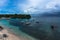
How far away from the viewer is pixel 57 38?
12070mm

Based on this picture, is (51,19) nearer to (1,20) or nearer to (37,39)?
(1,20)

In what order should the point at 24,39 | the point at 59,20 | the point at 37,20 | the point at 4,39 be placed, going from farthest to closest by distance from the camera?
the point at 37,20 < the point at 59,20 < the point at 24,39 < the point at 4,39

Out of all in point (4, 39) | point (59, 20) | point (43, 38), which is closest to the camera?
point (4, 39)

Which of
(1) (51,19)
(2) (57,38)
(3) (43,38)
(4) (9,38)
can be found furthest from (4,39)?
(1) (51,19)

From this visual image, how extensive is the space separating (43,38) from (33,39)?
3.37ft

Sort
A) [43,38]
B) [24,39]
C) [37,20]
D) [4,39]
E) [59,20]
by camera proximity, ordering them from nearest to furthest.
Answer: [4,39] → [24,39] → [43,38] → [59,20] → [37,20]

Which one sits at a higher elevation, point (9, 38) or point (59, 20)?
point (9, 38)

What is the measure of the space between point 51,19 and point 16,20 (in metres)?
6.01

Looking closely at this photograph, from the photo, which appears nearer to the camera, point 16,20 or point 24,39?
point 24,39

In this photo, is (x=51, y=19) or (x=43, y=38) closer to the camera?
(x=43, y=38)

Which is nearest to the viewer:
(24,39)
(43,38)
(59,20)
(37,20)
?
(24,39)

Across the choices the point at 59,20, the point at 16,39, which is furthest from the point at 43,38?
the point at 59,20

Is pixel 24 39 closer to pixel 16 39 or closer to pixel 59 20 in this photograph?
pixel 16 39

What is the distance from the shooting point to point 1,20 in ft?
70.9
